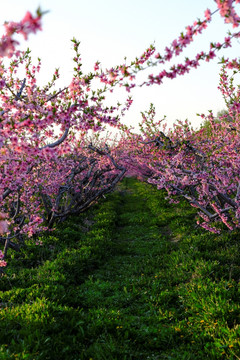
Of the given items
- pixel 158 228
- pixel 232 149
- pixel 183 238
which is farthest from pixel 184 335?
pixel 158 228

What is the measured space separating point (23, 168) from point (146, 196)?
14.2m

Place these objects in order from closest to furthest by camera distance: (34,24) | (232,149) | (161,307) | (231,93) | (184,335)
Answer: (34,24) → (184,335) → (161,307) → (232,149) → (231,93)

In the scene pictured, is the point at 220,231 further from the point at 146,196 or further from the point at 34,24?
the point at 146,196

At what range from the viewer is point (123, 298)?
596cm

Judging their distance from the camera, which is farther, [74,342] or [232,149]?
[232,149]

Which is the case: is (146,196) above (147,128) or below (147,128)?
below

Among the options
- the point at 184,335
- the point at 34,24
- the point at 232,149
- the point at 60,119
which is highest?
the point at 34,24

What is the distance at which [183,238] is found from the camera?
9.10 m

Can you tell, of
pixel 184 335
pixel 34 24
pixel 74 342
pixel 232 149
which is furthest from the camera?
pixel 232 149

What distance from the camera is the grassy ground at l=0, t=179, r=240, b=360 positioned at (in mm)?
4211

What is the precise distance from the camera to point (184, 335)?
15.2 feet

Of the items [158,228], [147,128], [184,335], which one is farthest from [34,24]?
[147,128]

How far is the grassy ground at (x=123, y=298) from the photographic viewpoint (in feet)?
13.8

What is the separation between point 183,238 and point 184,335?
15.2ft
